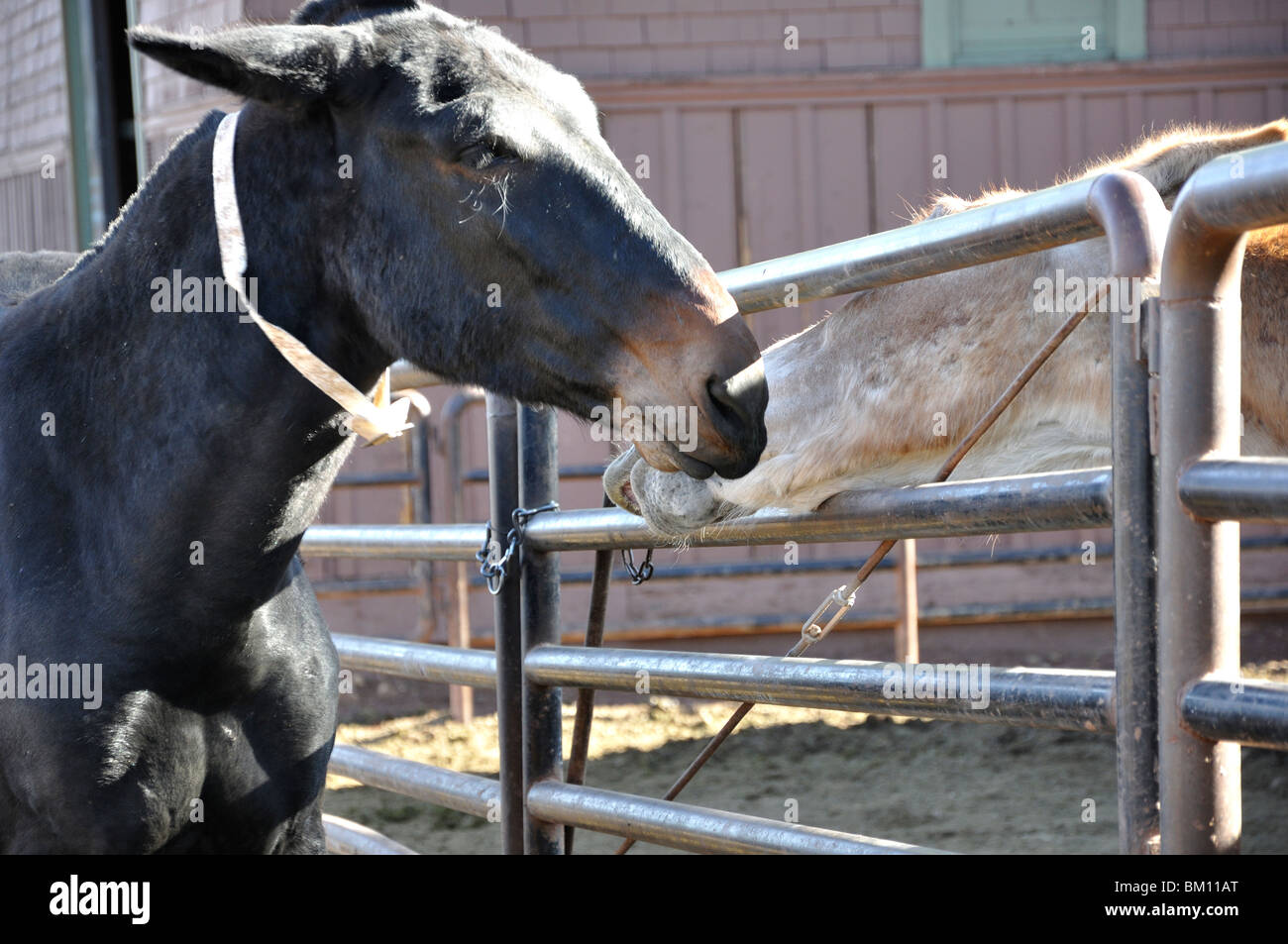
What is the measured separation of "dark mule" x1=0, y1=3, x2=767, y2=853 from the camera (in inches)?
68.8

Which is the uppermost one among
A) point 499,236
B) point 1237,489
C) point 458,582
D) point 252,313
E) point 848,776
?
point 499,236

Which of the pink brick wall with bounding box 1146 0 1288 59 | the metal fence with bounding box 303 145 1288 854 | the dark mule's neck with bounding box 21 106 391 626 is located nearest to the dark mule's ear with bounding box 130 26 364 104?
the dark mule's neck with bounding box 21 106 391 626

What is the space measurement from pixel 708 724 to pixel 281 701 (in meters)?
4.01

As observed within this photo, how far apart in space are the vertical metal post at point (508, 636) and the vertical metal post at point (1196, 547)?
159cm

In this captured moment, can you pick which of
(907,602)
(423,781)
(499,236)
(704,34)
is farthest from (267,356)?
(704,34)

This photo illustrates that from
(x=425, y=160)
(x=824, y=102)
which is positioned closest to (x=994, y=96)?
(x=824, y=102)

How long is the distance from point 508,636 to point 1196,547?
5.55 feet

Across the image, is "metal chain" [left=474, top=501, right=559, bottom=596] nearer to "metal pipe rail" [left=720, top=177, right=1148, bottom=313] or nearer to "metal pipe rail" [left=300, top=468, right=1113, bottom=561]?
"metal pipe rail" [left=300, top=468, right=1113, bottom=561]

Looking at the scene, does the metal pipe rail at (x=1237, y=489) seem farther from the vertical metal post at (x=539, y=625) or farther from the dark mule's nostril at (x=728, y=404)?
the vertical metal post at (x=539, y=625)

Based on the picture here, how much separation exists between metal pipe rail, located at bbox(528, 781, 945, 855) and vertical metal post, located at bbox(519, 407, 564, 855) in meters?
0.05

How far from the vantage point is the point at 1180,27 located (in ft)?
22.9

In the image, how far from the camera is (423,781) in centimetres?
308

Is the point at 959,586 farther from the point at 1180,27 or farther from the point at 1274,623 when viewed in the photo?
the point at 1180,27

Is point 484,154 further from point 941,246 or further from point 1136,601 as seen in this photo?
point 1136,601
